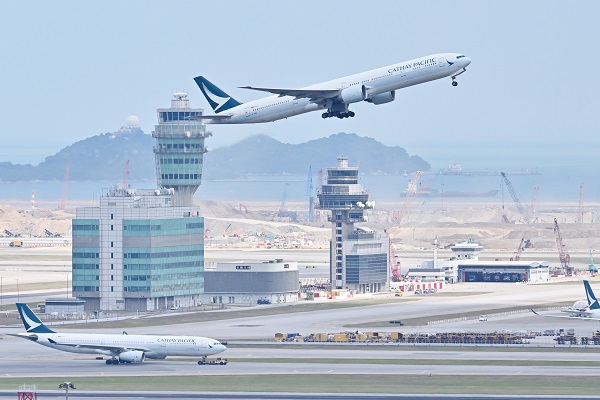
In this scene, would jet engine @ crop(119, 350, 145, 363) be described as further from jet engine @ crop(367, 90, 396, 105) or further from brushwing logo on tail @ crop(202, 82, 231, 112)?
jet engine @ crop(367, 90, 396, 105)

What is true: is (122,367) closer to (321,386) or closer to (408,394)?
(321,386)

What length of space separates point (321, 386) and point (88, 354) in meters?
35.7

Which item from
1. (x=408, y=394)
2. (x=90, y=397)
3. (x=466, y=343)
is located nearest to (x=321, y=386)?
(x=408, y=394)

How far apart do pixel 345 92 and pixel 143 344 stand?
33.5 metres

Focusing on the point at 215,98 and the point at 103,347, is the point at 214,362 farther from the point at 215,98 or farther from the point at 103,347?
the point at 215,98

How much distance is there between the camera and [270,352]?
165m

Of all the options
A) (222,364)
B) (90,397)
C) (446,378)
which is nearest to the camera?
(90,397)

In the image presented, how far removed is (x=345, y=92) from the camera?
468 feet

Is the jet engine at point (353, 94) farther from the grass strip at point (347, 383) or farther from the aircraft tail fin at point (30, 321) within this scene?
the aircraft tail fin at point (30, 321)

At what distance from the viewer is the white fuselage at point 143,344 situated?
155750 millimetres

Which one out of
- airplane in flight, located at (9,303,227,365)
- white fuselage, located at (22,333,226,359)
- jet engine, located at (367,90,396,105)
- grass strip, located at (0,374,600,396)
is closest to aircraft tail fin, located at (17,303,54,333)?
airplane in flight, located at (9,303,227,365)

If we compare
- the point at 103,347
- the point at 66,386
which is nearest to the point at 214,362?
the point at 103,347

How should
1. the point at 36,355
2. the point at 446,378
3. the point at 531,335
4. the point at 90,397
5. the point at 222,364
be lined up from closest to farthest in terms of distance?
1. the point at 90,397
2. the point at 446,378
3. the point at 222,364
4. the point at 36,355
5. the point at 531,335

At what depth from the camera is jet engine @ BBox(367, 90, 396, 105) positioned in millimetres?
144250
